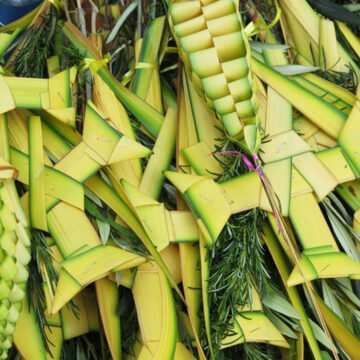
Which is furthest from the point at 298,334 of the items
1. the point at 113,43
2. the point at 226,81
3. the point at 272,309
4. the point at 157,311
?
the point at 113,43

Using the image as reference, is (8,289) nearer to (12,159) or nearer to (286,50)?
(12,159)

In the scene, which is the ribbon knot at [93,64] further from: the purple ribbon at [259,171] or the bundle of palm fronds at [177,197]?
the purple ribbon at [259,171]

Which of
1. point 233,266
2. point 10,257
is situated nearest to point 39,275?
point 10,257

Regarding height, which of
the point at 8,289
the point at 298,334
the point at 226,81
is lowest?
the point at 298,334

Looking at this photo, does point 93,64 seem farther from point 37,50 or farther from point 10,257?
point 10,257

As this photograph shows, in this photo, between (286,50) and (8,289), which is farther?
(286,50)

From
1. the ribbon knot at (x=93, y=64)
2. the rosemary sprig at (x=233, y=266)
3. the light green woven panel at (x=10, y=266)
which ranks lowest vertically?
the rosemary sprig at (x=233, y=266)

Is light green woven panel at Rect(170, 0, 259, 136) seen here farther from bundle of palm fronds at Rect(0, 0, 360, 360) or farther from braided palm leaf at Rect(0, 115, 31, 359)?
braided palm leaf at Rect(0, 115, 31, 359)

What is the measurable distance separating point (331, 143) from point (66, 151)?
27cm

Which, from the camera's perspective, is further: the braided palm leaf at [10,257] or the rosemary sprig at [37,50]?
the rosemary sprig at [37,50]

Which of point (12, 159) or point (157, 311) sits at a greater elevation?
point (12, 159)

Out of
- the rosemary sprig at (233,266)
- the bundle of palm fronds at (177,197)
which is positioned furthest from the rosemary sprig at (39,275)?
the rosemary sprig at (233,266)

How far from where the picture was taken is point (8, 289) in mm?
425

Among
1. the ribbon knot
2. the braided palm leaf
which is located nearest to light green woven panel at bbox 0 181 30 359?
the braided palm leaf
